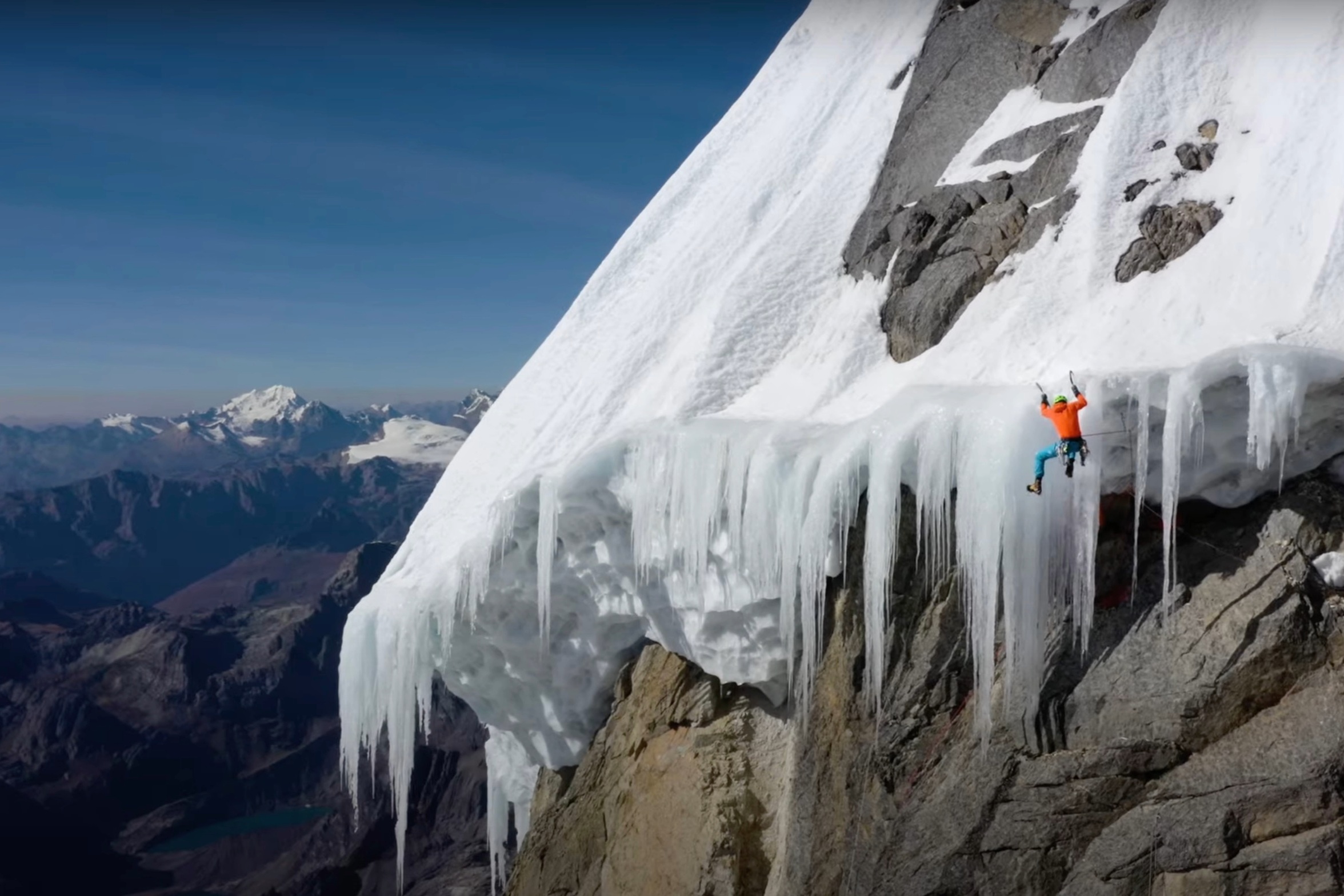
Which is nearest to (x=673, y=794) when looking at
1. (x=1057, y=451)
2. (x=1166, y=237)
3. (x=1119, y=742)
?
(x=1119, y=742)

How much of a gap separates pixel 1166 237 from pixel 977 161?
3799mm

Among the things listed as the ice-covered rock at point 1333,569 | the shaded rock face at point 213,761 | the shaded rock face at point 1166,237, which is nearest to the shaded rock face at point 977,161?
the shaded rock face at point 1166,237

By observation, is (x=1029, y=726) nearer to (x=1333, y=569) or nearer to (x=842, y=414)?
(x=1333, y=569)

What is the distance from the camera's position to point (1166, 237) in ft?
37.0

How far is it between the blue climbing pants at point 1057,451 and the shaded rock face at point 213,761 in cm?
4797

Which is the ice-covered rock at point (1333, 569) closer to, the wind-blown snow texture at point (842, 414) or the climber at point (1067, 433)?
the wind-blown snow texture at point (842, 414)

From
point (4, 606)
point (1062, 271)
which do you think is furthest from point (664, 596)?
point (4, 606)

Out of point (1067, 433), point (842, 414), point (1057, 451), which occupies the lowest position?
point (1057, 451)

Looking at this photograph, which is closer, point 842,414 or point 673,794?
point 842,414

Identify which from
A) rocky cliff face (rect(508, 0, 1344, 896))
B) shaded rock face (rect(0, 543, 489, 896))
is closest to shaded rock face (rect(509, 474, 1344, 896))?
rocky cliff face (rect(508, 0, 1344, 896))

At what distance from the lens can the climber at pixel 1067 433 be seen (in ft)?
27.2

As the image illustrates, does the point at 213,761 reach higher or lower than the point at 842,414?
lower

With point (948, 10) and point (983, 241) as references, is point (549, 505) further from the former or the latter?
point (948, 10)

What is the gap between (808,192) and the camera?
55.5ft
